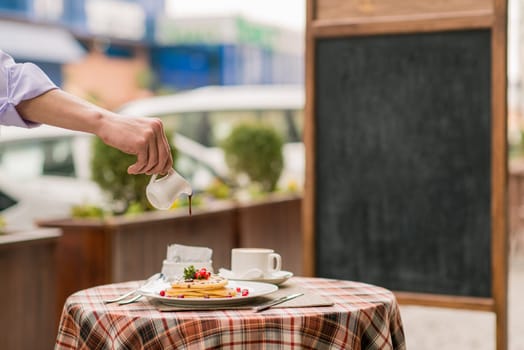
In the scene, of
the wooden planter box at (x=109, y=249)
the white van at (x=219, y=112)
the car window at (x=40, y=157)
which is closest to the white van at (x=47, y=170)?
the car window at (x=40, y=157)

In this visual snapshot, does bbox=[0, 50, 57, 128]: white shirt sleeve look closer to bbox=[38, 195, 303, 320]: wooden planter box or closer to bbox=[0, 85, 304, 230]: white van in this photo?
bbox=[0, 85, 304, 230]: white van

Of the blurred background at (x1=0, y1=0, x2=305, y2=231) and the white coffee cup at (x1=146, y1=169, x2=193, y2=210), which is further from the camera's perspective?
the blurred background at (x1=0, y1=0, x2=305, y2=231)

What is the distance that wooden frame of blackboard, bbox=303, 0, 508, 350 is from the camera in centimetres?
337

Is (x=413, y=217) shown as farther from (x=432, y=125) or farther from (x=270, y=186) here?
(x=270, y=186)

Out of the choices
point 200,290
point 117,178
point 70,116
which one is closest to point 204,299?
point 200,290

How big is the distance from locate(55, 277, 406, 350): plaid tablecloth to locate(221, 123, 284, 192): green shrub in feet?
13.2

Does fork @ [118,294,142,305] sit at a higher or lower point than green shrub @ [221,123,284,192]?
lower

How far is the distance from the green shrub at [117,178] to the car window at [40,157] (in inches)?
77.1

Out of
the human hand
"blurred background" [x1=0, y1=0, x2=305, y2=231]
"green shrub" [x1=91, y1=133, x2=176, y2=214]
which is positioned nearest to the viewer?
the human hand

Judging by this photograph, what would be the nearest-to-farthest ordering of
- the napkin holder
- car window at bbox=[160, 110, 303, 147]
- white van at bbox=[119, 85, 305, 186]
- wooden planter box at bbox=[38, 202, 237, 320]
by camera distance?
the napkin holder, wooden planter box at bbox=[38, 202, 237, 320], white van at bbox=[119, 85, 305, 186], car window at bbox=[160, 110, 303, 147]

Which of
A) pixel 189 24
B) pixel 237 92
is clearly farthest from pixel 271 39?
pixel 237 92

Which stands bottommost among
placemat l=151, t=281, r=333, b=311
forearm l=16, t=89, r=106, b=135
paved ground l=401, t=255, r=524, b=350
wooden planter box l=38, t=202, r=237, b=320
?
paved ground l=401, t=255, r=524, b=350

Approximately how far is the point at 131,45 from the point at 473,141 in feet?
58.1

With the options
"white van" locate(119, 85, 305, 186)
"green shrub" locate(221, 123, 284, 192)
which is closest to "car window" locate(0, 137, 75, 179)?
"white van" locate(119, 85, 305, 186)
